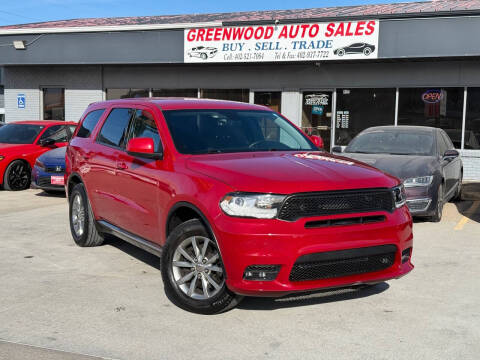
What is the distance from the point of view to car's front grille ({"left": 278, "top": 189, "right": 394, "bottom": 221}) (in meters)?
4.05

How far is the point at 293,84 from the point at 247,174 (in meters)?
13.0

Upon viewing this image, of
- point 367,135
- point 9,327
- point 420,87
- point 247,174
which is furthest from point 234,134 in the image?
point 420,87

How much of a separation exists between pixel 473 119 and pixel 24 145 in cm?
1124

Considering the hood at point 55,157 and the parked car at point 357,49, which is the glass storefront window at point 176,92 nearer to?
the parked car at point 357,49

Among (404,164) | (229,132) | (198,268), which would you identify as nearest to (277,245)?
(198,268)

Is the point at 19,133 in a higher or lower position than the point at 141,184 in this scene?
higher

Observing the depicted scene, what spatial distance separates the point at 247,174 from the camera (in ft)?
13.9

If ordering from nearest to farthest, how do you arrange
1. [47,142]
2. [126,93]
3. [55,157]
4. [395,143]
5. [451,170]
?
[395,143]
[451,170]
[55,157]
[47,142]
[126,93]

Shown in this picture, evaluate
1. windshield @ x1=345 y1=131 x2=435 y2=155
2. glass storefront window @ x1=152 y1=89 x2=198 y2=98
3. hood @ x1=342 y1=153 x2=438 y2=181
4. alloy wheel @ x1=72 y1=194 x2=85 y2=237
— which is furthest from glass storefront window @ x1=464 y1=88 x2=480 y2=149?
alloy wheel @ x1=72 y1=194 x2=85 y2=237

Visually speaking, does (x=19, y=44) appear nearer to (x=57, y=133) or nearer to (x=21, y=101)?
(x=21, y=101)

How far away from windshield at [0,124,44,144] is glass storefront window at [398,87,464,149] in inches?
377

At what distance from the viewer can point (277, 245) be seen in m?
3.98

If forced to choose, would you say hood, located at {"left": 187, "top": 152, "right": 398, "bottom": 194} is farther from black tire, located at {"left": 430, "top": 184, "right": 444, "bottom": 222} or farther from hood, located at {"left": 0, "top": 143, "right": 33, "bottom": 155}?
hood, located at {"left": 0, "top": 143, "right": 33, "bottom": 155}

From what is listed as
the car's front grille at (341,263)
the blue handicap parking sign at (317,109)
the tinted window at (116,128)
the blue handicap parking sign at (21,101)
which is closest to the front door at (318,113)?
the blue handicap parking sign at (317,109)
